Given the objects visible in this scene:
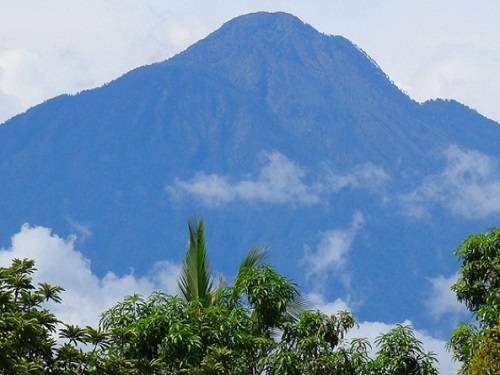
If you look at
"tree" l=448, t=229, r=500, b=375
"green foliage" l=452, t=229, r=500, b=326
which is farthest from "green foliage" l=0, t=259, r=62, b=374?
"green foliage" l=452, t=229, r=500, b=326

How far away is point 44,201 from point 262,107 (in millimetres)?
41160

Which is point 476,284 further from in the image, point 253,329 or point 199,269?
point 199,269

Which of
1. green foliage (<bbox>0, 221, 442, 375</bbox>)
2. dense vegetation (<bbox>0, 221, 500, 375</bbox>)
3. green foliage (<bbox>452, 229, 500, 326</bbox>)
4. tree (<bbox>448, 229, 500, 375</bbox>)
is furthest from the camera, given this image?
green foliage (<bbox>452, 229, 500, 326</bbox>)

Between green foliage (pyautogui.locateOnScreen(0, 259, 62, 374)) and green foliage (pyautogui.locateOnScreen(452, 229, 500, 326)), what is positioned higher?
green foliage (pyautogui.locateOnScreen(452, 229, 500, 326))

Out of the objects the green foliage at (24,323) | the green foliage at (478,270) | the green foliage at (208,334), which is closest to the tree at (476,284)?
the green foliage at (478,270)

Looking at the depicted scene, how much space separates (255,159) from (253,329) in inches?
6460

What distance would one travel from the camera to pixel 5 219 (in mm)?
174625

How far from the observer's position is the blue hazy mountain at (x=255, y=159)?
165625mm

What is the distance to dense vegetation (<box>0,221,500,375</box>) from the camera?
13.2 m

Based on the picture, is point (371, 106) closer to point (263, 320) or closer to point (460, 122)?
point (460, 122)

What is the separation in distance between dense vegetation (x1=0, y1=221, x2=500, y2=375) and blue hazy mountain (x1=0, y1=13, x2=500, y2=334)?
145m

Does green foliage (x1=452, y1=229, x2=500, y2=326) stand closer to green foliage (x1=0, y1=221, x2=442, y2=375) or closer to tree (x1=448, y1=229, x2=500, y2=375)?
tree (x1=448, y1=229, x2=500, y2=375)

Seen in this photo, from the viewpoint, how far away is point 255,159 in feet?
589

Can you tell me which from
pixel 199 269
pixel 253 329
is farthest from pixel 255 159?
pixel 199 269
